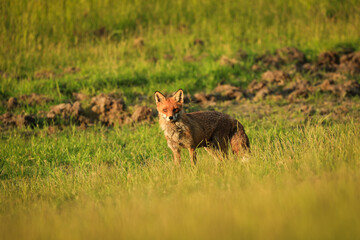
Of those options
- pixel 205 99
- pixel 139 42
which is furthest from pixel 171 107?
pixel 139 42

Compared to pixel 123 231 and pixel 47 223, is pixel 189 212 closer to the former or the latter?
pixel 123 231

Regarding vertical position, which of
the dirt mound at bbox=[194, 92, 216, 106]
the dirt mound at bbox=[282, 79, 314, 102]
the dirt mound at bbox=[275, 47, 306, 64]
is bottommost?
the dirt mound at bbox=[194, 92, 216, 106]

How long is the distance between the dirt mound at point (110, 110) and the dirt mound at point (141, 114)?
0.28 m

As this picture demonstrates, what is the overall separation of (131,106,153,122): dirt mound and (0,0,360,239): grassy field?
21cm

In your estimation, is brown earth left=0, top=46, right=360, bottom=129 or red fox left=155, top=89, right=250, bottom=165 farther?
brown earth left=0, top=46, right=360, bottom=129

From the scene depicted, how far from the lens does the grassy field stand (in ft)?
12.4

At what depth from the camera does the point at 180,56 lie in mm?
13594

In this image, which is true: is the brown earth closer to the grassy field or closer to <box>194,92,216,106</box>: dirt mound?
<box>194,92,216,106</box>: dirt mound

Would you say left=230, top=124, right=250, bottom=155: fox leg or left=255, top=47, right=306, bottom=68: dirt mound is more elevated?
left=255, top=47, right=306, bottom=68: dirt mound

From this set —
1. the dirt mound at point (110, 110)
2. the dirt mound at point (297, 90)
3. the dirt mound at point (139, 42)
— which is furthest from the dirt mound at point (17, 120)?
the dirt mound at point (297, 90)

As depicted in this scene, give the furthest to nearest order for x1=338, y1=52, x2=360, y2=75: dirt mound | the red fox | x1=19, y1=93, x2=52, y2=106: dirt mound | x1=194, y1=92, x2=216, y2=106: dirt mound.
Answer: x1=338, y1=52, x2=360, y2=75: dirt mound < x1=194, y1=92, x2=216, y2=106: dirt mound < x1=19, y1=93, x2=52, y2=106: dirt mound < the red fox

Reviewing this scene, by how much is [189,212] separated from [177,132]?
2.82 metres

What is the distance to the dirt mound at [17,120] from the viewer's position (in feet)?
30.4

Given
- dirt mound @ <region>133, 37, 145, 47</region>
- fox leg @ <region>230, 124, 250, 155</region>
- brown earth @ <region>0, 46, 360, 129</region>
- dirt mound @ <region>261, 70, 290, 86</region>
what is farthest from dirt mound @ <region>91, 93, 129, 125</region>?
dirt mound @ <region>133, 37, 145, 47</region>
